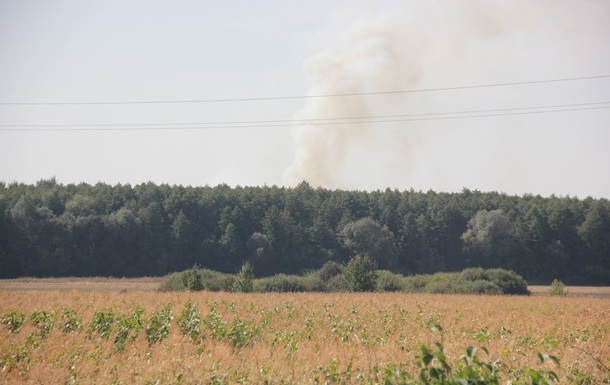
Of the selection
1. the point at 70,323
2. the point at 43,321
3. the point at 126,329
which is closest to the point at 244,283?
the point at 70,323

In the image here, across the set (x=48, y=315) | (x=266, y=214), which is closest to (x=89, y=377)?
(x=48, y=315)

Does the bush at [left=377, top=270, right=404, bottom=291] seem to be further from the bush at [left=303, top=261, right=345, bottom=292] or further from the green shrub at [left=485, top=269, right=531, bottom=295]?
the green shrub at [left=485, top=269, right=531, bottom=295]

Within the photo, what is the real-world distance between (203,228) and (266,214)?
8293 mm

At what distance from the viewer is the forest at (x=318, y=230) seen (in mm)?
78125

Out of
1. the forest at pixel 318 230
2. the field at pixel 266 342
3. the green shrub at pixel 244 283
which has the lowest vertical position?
the field at pixel 266 342

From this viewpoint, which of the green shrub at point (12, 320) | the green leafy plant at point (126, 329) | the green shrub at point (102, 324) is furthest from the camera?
the green shrub at point (102, 324)

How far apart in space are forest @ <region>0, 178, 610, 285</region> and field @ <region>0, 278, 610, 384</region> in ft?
175

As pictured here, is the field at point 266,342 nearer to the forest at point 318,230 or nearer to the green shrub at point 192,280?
the green shrub at point 192,280

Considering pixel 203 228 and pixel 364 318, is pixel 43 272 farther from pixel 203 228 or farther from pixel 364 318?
pixel 364 318

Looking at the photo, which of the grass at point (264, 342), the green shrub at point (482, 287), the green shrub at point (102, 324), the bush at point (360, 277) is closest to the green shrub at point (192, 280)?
the bush at point (360, 277)

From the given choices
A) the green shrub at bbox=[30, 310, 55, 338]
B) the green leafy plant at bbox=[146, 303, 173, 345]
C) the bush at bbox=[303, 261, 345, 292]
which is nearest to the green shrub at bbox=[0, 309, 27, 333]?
the green shrub at bbox=[30, 310, 55, 338]

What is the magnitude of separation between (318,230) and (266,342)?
72.5 m

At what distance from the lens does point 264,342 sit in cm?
1611

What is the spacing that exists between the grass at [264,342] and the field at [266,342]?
0.12 ft
